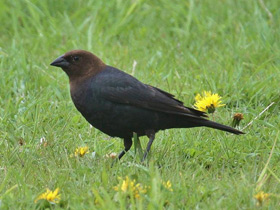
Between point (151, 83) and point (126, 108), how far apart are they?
1529mm

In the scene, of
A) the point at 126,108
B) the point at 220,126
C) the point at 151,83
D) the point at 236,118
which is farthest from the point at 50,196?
the point at 151,83

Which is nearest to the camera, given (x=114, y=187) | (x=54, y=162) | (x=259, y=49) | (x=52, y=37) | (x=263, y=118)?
(x=114, y=187)

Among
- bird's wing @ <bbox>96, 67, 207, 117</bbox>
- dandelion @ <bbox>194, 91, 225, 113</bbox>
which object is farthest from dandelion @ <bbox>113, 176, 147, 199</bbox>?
dandelion @ <bbox>194, 91, 225, 113</bbox>

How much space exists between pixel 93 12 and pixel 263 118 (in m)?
2.90

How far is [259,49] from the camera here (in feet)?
22.3

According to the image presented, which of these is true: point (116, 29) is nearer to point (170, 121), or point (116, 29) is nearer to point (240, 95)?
point (240, 95)

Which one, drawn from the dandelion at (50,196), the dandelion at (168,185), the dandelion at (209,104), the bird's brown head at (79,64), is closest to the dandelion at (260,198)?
the dandelion at (168,185)

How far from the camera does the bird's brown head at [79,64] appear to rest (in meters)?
5.05

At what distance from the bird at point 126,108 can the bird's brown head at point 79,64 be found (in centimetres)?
3

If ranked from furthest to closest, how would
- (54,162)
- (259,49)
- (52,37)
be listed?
(52,37) < (259,49) < (54,162)

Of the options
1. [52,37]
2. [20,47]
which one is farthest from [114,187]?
[52,37]

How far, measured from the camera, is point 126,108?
15.8ft

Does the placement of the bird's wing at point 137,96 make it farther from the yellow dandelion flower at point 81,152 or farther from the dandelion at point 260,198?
the dandelion at point 260,198

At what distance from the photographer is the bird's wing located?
15.8 feet
